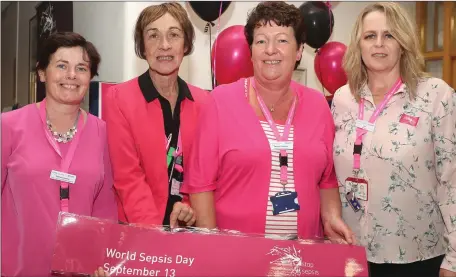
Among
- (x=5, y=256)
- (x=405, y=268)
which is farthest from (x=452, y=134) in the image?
(x=5, y=256)

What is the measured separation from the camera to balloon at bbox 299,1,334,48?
12.5 feet

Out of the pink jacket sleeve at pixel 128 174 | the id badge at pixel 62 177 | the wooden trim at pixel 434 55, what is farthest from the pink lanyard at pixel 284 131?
the wooden trim at pixel 434 55

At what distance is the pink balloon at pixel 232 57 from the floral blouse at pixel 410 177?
4.16 ft

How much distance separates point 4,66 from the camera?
5.37 meters

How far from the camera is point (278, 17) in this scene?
6.40 ft

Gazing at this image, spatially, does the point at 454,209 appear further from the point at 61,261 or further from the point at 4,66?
the point at 4,66

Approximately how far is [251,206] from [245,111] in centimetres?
38

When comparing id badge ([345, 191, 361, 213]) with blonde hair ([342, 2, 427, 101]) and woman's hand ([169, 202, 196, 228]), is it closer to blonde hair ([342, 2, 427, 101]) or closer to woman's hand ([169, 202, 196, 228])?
blonde hair ([342, 2, 427, 101])

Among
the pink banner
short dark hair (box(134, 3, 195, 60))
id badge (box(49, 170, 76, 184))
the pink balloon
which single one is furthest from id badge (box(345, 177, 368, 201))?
the pink balloon

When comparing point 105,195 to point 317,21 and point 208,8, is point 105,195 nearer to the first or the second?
point 208,8

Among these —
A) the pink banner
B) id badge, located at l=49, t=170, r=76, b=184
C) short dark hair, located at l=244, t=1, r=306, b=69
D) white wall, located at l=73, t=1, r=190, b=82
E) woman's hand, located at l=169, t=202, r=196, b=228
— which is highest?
white wall, located at l=73, t=1, r=190, b=82

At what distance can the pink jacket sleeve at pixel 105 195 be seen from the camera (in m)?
2.13

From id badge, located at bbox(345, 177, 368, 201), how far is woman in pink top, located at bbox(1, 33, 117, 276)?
40.9 inches

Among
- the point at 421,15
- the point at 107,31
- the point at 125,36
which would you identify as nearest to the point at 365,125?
the point at 125,36
